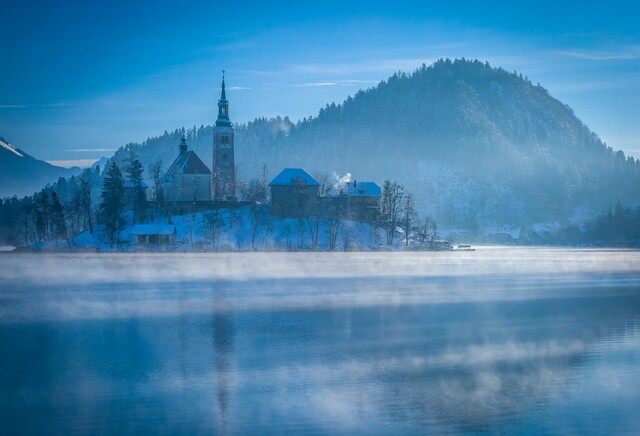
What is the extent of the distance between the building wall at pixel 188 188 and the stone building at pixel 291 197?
12302 millimetres

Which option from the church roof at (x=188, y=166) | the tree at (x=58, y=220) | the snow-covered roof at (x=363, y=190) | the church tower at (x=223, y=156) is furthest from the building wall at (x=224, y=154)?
the tree at (x=58, y=220)

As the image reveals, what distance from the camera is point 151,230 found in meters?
102

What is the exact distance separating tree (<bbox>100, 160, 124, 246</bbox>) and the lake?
144 feet

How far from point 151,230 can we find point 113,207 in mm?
7384

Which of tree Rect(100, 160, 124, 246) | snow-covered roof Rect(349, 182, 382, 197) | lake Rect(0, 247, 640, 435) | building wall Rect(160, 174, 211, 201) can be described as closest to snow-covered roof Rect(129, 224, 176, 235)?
tree Rect(100, 160, 124, 246)

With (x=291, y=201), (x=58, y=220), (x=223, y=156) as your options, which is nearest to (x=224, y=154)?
(x=223, y=156)

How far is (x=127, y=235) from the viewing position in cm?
10281

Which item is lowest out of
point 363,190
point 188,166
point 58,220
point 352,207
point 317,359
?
point 317,359

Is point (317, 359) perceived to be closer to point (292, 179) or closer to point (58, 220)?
point (292, 179)

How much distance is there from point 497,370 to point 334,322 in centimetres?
1314

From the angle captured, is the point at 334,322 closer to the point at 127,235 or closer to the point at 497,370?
the point at 497,370

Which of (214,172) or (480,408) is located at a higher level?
(214,172)

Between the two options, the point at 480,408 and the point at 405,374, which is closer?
the point at 480,408

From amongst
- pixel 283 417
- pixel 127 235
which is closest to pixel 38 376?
pixel 283 417
